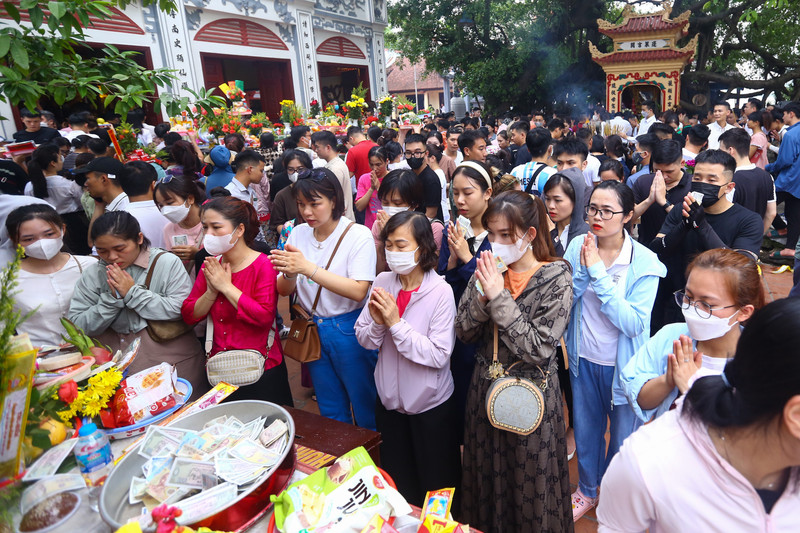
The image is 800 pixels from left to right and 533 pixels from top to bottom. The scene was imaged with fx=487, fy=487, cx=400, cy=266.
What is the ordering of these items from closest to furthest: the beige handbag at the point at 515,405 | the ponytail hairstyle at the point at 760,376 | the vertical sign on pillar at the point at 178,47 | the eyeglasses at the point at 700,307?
1. the ponytail hairstyle at the point at 760,376
2. the eyeglasses at the point at 700,307
3. the beige handbag at the point at 515,405
4. the vertical sign on pillar at the point at 178,47

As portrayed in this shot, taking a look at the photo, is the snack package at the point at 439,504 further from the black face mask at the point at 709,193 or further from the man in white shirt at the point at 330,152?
the man in white shirt at the point at 330,152

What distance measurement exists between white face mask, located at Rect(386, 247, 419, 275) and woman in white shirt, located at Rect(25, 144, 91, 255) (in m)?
4.13

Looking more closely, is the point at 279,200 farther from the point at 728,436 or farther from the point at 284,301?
the point at 728,436

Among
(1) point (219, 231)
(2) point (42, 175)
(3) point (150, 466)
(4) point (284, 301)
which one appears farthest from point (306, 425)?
(2) point (42, 175)

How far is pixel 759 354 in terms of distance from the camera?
105cm

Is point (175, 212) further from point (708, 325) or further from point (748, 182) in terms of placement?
point (748, 182)

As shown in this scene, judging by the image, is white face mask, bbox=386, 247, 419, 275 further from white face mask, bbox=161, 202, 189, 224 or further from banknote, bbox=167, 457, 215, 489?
white face mask, bbox=161, 202, 189, 224

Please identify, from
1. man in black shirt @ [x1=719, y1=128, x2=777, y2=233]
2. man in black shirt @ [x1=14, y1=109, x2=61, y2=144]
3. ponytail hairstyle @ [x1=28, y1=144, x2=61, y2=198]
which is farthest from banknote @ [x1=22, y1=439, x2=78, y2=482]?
man in black shirt @ [x1=14, y1=109, x2=61, y2=144]

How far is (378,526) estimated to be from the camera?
1367 millimetres

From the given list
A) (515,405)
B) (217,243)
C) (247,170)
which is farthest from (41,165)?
(515,405)

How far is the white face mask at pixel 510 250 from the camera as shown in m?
2.30

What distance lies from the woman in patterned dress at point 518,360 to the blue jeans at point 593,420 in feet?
1.29

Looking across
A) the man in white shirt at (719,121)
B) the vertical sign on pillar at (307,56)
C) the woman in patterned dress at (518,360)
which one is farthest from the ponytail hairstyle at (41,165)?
the vertical sign on pillar at (307,56)

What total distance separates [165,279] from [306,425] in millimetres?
1296
